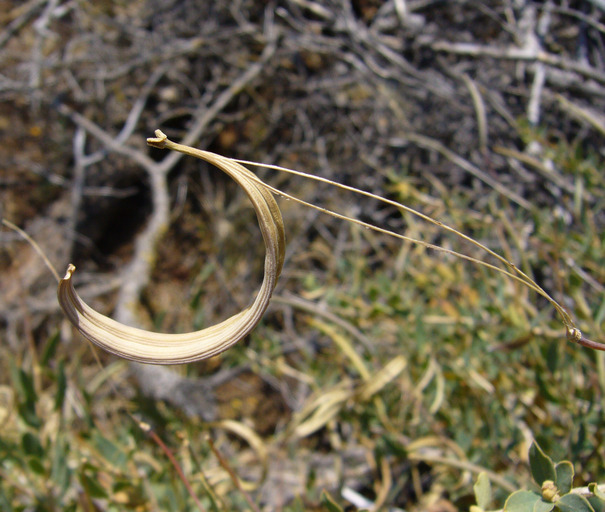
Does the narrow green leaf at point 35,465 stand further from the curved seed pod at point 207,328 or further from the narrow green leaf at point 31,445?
the curved seed pod at point 207,328

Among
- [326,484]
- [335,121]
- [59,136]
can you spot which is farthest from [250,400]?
[59,136]

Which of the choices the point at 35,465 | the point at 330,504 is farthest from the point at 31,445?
the point at 330,504

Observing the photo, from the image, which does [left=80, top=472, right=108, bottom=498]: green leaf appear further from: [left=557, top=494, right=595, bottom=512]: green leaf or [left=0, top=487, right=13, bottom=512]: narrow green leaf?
[left=557, top=494, right=595, bottom=512]: green leaf

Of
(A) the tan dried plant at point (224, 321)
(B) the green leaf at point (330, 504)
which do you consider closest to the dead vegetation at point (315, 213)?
(B) the green leaf at point (330, 504)

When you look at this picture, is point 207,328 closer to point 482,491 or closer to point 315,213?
point 482,491

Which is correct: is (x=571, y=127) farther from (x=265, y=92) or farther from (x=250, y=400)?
(x=250, y=400)

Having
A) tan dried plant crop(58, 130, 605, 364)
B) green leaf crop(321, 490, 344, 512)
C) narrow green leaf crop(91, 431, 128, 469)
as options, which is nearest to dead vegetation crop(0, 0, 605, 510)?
narrow green leaf crop(91, 431, 128, 469)
